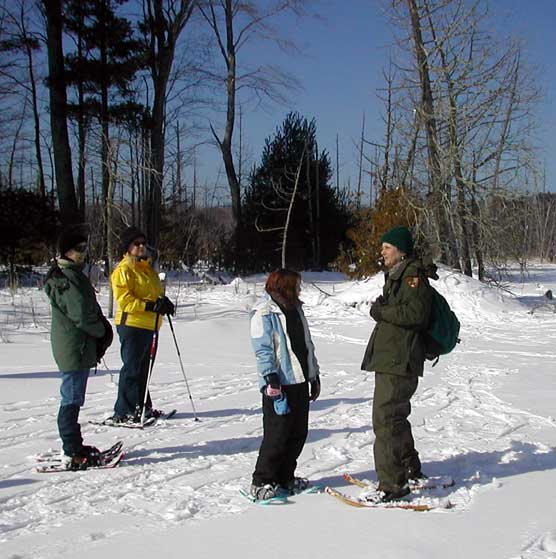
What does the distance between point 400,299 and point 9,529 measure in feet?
8.77

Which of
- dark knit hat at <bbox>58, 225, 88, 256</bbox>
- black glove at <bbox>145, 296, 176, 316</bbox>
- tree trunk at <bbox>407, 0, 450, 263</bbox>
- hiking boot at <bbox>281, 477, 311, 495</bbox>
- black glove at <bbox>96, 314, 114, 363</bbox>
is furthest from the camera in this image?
tree trunk at <bbox>407, 0, 450, 263</bbox>

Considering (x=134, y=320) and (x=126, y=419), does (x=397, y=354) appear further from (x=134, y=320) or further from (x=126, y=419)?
(x=126, y=419)

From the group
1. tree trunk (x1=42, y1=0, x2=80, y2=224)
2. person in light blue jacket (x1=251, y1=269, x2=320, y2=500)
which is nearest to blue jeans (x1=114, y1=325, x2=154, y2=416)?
person in light blue jacket (x1=251, y1=269, x2=320, y2=500)

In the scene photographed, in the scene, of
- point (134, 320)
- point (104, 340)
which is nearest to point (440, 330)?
point (104, 340)

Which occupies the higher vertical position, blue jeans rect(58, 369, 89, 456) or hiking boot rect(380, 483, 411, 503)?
blue jeans rect(58, 369, 89, 456)

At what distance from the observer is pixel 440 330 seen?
4.14 metres

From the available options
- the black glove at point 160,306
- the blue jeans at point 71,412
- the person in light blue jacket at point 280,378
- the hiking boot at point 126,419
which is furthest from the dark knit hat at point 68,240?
the hiking boot at point 126,419

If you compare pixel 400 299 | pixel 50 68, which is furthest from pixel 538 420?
pixel 50 68

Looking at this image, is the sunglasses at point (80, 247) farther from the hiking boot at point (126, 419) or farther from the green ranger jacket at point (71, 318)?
the hiking boot at point (126, 419)

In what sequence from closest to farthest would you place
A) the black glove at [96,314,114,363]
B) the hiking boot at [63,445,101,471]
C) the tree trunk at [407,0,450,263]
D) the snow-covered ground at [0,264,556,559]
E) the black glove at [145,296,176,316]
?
1. the snow-covered ground at [0,264,556,559]
2. the hiking boot at [63,445,101,471]
3. the black glove at [96,314,114,363]
4. the black glove at [145,296,176,316]
5. the tree trunk at [407,0,450,263]

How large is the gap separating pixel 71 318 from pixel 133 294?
136 cm

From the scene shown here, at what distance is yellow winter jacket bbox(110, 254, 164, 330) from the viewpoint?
6070 mm

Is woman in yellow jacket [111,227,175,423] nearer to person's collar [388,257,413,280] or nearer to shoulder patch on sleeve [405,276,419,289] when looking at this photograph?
person's collar [388,257,413,280]

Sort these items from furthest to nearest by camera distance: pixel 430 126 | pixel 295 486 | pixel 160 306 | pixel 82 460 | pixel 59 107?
pixel 59 107, pixel 430 126, pixel 160 306, pixel 82 460, pixel 295 486
